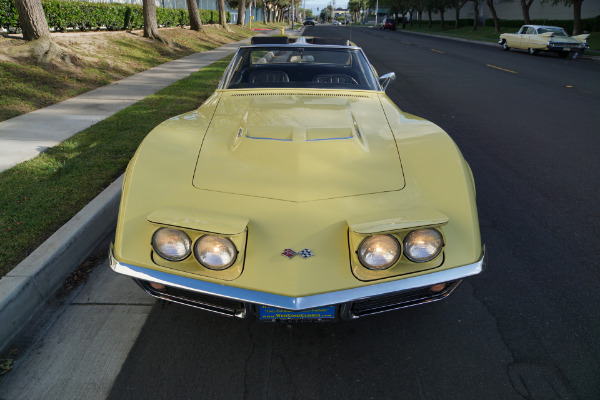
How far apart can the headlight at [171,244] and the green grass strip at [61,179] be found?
1.43 meters

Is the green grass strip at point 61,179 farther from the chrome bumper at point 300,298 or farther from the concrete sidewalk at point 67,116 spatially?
the chrome bumper at point 300,298

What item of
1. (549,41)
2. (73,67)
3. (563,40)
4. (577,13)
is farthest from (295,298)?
(577,13)

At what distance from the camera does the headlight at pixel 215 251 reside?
196cm

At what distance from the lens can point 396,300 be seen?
6.97 feet

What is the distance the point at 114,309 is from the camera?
2633mm

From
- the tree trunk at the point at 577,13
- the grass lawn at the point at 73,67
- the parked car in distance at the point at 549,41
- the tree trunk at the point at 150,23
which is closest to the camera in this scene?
the grass lawn at the point at 73,67

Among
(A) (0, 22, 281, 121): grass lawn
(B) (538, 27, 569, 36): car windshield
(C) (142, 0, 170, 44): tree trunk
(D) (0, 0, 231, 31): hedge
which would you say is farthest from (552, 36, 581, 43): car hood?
(D) (0, 0, 231, 31): hedge

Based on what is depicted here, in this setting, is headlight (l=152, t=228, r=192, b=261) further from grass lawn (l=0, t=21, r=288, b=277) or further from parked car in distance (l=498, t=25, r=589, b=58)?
parked car in distance (l=498, t=25, r=589, b=58)

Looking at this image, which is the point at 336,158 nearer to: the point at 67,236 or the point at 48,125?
the point at 67,236

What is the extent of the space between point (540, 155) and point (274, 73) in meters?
3.63

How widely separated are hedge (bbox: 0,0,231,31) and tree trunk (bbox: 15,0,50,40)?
1795 millimetres

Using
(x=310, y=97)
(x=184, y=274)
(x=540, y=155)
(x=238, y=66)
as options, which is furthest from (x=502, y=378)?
(x=540, y=155)

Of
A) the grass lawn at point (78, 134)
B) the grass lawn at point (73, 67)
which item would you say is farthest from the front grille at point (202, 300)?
the grass lawn at point (73, 67)

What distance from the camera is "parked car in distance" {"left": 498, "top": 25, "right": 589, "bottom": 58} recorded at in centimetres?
1959
